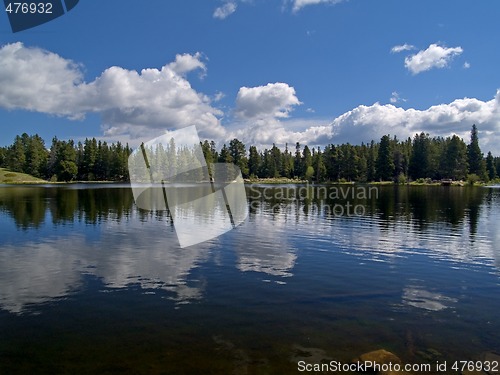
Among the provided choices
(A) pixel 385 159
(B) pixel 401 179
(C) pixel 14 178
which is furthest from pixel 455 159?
(C) pixel 14 178

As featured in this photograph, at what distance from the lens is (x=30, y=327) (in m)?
13.7

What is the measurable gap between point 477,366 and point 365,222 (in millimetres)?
33817

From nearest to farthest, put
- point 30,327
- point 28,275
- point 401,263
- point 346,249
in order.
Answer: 1. point 30,327
2. point 28,275
3. point 401,263
4. point 346,249

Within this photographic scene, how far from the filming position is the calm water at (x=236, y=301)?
11883 mm

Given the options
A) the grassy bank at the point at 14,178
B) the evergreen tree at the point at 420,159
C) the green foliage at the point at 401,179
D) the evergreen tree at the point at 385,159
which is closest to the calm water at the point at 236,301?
the green foliage at the point at 401,179

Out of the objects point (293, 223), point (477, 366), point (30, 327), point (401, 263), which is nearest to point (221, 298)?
point (30, 327)

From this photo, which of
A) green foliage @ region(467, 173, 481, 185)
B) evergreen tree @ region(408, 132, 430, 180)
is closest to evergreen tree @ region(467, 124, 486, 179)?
green foliage @ region(467, 173, 481, 185)

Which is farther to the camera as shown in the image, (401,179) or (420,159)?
(420,159)

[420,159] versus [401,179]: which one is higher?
[420,159]

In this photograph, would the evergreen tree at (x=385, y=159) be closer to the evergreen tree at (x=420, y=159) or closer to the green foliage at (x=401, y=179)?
the green foliage at (x=401, y=179)

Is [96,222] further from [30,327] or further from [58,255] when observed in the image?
[30,327]

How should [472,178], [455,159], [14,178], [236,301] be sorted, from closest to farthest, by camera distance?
[236,301] → [472,178] → [455,159] → [14,178]

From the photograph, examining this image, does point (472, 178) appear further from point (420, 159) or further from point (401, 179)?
point (401, 179)

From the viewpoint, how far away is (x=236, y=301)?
1681cm
